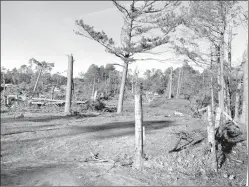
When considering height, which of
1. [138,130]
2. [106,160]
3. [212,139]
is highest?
[138,130]

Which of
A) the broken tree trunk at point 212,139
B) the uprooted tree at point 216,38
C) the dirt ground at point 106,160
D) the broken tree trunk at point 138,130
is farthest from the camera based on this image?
the uprooted tree at point 216,38

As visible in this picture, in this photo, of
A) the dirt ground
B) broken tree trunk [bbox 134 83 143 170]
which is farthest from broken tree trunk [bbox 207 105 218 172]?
broken tree trunk [bbox 134 83 143 170]

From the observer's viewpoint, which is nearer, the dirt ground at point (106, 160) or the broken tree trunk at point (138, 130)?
the dirt ground at point (106, 160)

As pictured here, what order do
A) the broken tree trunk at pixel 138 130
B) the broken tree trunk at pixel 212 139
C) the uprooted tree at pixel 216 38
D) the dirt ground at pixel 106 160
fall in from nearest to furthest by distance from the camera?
the dirt ground at pixel 106 160
the broken tree trunk at pixel 138 130
the broken tree trunk at pixel 212 139
the uprooted tree at pixel 216 38

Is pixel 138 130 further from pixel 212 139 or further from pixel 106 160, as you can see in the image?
pixel 212 139

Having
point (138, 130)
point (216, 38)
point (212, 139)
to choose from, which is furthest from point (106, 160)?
point (216, 38)

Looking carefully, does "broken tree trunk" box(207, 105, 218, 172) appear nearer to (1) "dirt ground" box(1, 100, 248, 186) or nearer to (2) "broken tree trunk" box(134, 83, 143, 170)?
(1) "dirt ground" box(1, 100, 248, 186)

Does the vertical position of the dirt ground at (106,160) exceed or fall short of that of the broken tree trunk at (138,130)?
it falls short

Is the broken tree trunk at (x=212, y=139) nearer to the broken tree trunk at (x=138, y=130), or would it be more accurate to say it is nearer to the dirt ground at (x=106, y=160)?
the dirt ground at (x=106, y=160)

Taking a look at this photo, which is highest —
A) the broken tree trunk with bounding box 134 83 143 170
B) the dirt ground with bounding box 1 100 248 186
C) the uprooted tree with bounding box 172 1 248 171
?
the uprooted tree with bounding box 172 1 248 171

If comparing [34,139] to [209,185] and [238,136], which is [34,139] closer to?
[209,185]

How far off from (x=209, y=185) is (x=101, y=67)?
64397mm

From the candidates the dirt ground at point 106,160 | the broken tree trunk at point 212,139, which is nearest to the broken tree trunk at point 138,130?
the dirt ground at point 106,160

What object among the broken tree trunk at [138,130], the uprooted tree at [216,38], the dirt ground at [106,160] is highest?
the uprooted tree at [216,38]
